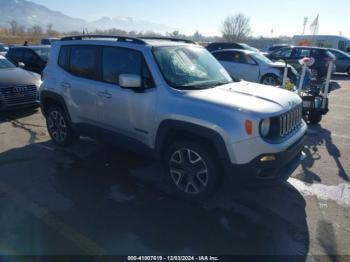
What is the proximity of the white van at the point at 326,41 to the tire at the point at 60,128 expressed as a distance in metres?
25.0

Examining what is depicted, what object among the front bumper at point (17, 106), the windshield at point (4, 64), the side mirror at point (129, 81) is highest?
the side mirror at point (129, 81)

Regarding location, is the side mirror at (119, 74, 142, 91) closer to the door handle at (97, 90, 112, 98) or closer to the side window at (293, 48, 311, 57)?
the door handle at (97, 90, 112, 98)

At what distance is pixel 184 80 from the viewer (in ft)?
13.7

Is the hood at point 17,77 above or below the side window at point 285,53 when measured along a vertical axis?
below

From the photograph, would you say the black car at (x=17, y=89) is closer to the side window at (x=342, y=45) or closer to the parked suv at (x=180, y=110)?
the parked suv at (x=180, y=110)

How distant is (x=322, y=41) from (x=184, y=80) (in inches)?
1024

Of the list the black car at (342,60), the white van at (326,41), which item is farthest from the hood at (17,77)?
the white van at (326,41)

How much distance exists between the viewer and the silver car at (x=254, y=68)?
12.2 m

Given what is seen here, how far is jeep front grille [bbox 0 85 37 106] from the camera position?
304 inches

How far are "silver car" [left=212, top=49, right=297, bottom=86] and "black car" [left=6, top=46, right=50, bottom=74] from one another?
7505mm

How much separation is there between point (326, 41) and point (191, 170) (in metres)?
26.3

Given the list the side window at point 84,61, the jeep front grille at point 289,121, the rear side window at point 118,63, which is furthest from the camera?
the side window at point 84,61

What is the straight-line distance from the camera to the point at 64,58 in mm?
5441

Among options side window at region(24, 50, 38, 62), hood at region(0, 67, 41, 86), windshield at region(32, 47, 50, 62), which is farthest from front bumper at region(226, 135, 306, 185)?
side window at region(24, 50, 38, 62)
